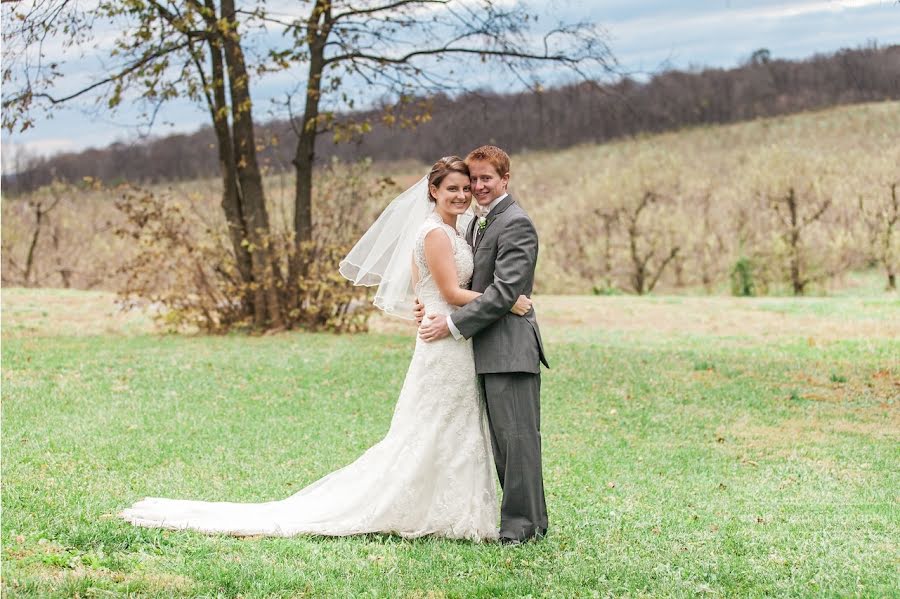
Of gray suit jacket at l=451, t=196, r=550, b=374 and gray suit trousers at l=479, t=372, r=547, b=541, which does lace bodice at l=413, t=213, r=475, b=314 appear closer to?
gray suit jacket at l=451, t=196, r=550, b=374

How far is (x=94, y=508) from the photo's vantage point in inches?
242

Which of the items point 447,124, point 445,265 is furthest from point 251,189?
point 445,265

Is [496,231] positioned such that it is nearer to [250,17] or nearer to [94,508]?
[94,508]

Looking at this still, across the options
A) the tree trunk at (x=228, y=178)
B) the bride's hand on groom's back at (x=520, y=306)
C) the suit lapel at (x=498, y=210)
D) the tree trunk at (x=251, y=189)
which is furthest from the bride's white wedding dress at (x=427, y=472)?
the tree trunk at (x=228, y=178)

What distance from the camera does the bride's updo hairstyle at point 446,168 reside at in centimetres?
564

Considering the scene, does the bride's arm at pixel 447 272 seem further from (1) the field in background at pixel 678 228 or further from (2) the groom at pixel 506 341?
(1) the field in background at pixel 678 228

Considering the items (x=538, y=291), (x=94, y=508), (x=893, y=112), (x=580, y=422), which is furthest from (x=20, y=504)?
(x=893, y=112)

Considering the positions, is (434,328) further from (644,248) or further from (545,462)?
(644,248)

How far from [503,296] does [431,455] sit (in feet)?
3.65

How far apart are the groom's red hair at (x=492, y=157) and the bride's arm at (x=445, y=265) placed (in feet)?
1.64

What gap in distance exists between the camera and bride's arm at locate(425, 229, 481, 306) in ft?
18.4

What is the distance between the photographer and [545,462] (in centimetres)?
846

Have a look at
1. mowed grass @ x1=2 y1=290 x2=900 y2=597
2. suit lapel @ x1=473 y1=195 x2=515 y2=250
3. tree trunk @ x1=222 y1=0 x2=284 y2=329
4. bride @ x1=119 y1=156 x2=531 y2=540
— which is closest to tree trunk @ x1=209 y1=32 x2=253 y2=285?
tree trunk @ x1=222 y1=0 x2=284 y2=329

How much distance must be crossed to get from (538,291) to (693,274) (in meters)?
7.92
